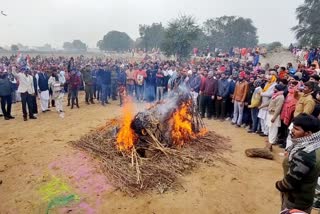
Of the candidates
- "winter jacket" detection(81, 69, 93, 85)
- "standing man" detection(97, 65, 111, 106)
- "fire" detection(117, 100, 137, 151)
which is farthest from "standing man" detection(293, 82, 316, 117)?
"winter jacket" detection(81, 69, 93, 85)

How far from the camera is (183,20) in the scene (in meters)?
31.1

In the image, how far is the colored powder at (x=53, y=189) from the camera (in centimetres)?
603

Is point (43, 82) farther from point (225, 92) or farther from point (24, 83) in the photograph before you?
point (225, 92)

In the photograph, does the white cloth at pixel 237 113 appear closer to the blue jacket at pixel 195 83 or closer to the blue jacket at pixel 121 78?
the blue jacket at pixel 195 83

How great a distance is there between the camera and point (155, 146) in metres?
7.86

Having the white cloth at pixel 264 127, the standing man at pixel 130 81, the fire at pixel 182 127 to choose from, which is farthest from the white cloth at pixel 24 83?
the white cloth at pixel 264 127

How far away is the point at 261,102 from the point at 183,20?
872 inches

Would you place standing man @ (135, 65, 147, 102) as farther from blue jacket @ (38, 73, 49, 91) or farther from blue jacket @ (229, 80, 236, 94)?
blue jacket @ (229, 80, 236, 94)

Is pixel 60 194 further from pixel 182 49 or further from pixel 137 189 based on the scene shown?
pixel 182 49

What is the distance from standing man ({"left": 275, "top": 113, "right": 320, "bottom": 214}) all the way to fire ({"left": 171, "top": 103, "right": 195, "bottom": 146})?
4.81 metres

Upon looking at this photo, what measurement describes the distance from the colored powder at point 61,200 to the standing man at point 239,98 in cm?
776

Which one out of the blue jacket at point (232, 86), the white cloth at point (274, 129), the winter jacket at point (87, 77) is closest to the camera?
the white cloth at point (274, 129)

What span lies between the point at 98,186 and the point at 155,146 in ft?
6.53

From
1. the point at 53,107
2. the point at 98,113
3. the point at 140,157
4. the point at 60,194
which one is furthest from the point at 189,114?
the point at 53,107
